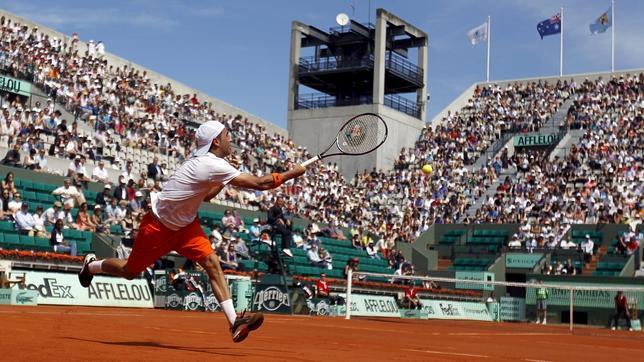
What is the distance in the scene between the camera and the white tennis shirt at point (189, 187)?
→ 9.07m

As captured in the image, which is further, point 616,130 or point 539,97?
point 539,97

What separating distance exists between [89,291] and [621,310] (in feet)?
61.0

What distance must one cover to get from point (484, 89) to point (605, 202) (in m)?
17.6

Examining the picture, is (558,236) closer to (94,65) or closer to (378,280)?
(378,280)

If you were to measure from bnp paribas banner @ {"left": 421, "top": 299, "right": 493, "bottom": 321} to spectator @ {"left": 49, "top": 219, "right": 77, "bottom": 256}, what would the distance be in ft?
40.6

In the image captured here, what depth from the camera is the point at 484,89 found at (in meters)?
57.2

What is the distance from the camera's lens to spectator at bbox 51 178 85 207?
990 inches

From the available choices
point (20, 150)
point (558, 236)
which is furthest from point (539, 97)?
point (20, 150)

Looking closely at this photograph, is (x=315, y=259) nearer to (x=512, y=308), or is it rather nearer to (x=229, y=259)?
(x=229, y=259)

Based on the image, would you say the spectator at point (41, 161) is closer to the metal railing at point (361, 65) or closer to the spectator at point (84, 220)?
the spectator at point (84, 220)

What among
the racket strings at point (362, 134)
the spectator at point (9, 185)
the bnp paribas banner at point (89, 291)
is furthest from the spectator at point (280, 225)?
the racket strings at point (362, 134)

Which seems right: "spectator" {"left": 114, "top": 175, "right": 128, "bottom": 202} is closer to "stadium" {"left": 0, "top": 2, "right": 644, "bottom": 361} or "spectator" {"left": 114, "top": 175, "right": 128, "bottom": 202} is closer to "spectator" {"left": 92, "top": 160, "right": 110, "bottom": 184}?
"stadium" {"left": 0, "top": 2, "right": 644, "bottom": 361}

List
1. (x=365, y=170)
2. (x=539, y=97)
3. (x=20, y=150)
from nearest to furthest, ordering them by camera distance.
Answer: (x=20, y=150) < (x=365, y=170) < (x=539, y=97)

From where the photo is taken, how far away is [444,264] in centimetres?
4212
